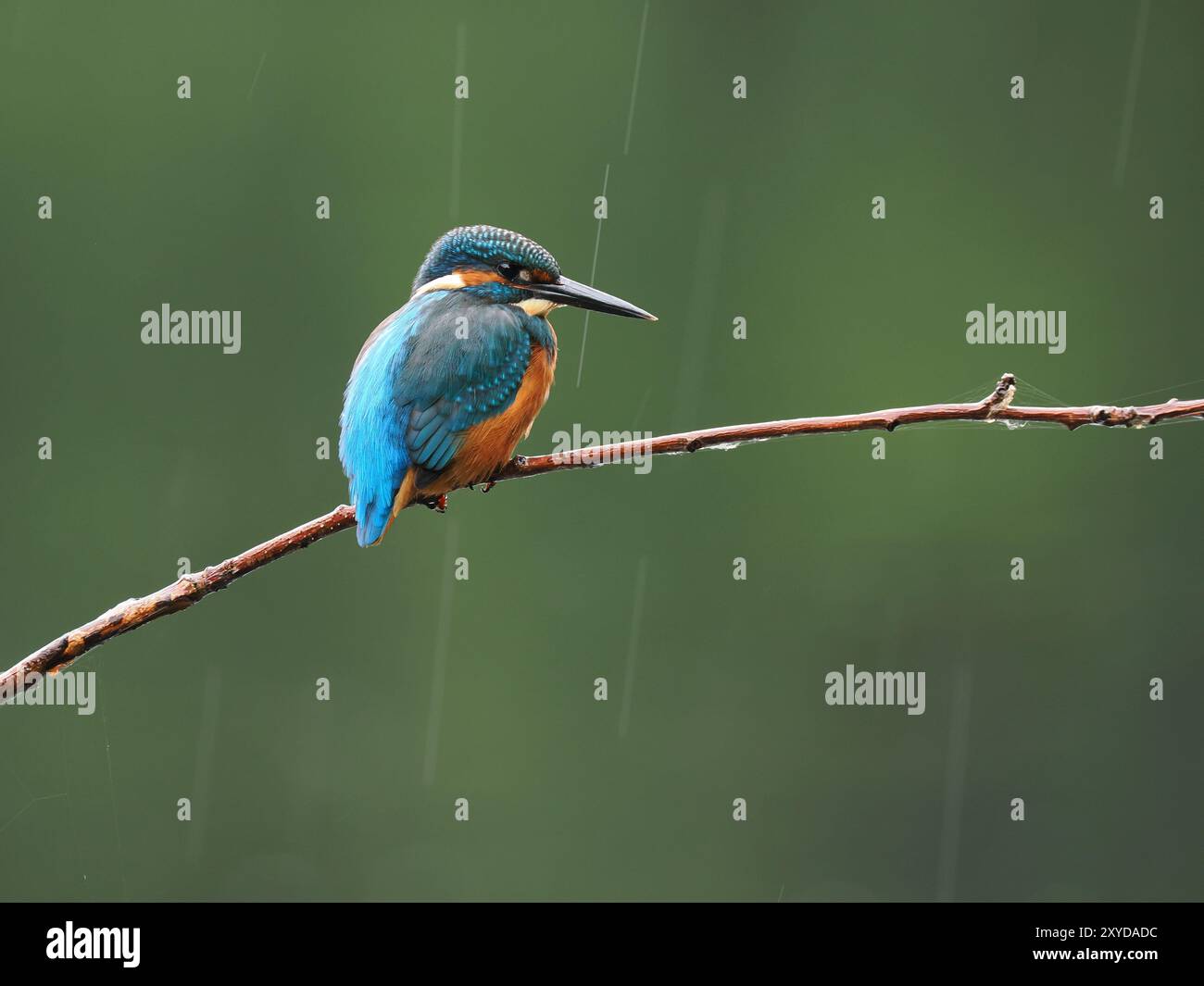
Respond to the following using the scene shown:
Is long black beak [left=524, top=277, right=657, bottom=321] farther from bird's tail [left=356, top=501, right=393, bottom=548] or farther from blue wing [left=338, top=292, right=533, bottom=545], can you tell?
bird's tail [left=356, top=501, right=393, bottom=548]

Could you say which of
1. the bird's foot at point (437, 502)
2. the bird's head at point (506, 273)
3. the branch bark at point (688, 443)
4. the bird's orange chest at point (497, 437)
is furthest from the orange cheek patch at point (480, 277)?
the branch bark at point (688, 443)

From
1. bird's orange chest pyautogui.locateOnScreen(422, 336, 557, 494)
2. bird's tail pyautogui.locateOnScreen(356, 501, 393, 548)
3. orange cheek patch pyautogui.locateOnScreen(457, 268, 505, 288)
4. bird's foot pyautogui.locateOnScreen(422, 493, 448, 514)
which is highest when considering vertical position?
orange cheek patch pyautogui.locateOnScreen(457, 268, 505, 288)

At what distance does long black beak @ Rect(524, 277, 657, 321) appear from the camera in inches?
124

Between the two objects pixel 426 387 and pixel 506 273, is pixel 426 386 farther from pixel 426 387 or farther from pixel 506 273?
pixel 506 273

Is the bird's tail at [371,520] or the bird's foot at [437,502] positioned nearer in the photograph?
the bird's tail at [371,520]

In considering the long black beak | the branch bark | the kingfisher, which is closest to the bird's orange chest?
the kingfisher

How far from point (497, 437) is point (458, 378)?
0.14 m

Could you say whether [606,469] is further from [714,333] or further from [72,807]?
[72,807]

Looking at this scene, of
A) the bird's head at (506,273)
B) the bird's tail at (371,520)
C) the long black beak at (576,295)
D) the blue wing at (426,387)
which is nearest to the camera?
the bird's tail at (371,520)

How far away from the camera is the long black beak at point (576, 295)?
3.15 meters

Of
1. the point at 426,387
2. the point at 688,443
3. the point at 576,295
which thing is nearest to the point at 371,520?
the point at 426,387

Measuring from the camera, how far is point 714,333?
27.0 ft

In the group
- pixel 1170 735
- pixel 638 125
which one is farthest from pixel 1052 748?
pixel 638 125

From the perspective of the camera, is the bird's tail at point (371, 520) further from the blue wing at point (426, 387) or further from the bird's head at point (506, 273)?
the bird's head at point (506, 273)
